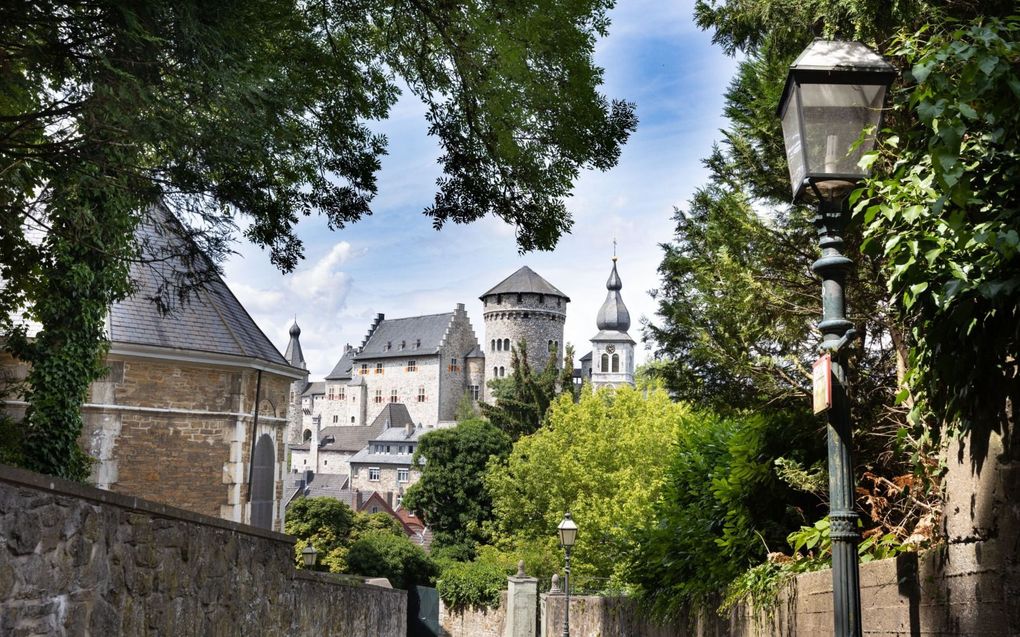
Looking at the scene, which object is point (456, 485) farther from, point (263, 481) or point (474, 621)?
point (263, 481)

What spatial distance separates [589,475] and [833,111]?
35.9 m

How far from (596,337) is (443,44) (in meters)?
103

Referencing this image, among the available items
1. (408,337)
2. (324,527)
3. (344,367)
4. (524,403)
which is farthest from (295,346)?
(324,527)

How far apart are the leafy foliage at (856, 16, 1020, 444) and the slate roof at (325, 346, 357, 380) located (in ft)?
383

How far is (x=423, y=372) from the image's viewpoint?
348 ft

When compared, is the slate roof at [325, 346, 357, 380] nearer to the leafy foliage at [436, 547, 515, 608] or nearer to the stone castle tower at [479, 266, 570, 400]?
the stone castle tower at [479, 266, 570, 400]

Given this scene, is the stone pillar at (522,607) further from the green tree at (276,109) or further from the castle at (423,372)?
the castle at (423,372)

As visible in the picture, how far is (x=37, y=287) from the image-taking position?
1096 cm

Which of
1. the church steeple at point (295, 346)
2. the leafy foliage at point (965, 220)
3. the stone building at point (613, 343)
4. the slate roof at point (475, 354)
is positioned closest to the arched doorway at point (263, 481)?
the leafy foliage at point (965, 220)

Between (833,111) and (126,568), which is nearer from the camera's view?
(833,111)

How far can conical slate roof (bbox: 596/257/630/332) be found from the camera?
11081cm

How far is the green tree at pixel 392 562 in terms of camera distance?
36.8m

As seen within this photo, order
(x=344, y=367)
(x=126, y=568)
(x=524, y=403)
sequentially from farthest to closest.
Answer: (x=344, y=367)
(x=524, y=403)
(x=126, y=568)

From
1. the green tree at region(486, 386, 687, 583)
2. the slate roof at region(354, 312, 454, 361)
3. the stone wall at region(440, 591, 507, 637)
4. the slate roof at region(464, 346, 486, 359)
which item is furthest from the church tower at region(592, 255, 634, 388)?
the stone wall at region(440, 591, 507, 637)
